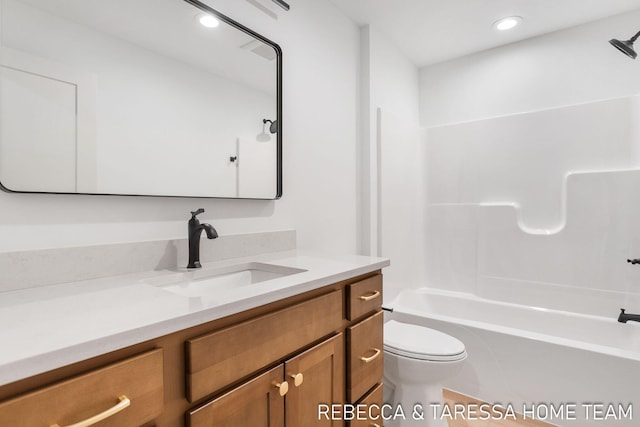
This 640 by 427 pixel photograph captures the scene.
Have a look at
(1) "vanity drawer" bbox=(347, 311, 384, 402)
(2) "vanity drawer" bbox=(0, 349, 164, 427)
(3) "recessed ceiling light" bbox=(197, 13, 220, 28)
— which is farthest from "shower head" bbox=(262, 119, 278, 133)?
(2) "vanity drawer" bbox=(0, 349, 164, 427)

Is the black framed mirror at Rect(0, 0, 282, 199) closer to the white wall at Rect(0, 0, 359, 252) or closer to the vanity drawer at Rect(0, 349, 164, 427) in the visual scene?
the white wall at Rect(0, 0, 359, 252)

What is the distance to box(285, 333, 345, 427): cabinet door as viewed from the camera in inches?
37.4

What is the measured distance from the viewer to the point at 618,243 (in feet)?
7.32

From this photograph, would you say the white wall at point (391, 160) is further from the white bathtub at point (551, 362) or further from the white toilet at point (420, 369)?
the white toilet at point (420, 369)

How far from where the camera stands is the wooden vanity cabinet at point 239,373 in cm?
54

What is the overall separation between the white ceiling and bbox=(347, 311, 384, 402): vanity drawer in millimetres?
1864

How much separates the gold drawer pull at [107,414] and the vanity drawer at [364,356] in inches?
29.8

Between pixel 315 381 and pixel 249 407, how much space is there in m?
0.26

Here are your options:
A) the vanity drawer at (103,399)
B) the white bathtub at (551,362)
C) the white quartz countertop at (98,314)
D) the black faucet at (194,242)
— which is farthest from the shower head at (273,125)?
the white bathtub at (551,362)

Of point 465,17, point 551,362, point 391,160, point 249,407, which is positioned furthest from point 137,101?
point 551,362

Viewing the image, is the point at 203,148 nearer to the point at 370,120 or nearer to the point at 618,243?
the point at 370,120

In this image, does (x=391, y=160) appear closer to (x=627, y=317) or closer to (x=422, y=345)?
(x=422, y=345)

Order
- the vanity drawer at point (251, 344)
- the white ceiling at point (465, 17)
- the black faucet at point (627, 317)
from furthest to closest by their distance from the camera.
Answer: the white ceiling at point (465, 17), the black faucet at point (627, 317), the vanity drawer at point (251, 344)

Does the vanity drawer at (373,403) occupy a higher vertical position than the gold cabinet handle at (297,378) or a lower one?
lower
